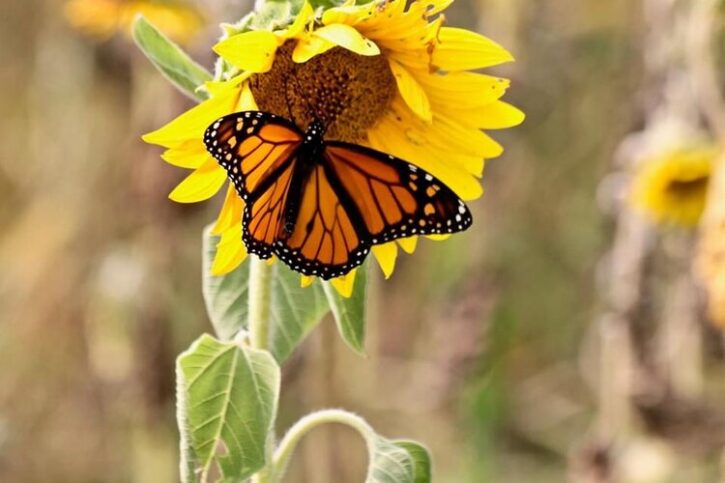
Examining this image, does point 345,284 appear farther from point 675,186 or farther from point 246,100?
point 675,186

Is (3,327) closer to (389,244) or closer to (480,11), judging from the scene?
(480,11)

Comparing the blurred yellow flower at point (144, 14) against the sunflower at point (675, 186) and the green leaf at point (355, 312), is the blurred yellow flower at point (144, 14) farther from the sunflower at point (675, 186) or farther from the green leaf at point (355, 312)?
the green leaf at point (355, 312)

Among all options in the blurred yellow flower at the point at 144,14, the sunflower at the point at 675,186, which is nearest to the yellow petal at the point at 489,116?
the sunflower at the point at 675,186

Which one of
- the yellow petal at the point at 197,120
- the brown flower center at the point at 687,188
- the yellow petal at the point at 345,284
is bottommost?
the yellow petal at the point at 345,284

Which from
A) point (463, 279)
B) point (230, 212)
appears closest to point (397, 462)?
point (230, 212)

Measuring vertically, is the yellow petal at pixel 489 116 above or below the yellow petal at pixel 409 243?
above

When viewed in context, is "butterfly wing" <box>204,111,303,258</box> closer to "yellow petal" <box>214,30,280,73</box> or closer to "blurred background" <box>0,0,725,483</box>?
"yellow petal" <box>214,30,280,73</box>

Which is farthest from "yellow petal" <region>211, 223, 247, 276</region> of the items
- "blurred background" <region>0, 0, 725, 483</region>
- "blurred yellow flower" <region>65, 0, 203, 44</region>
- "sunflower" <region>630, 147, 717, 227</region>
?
"blurred yellow flower" <region>65, 0, 203, 44</region>
